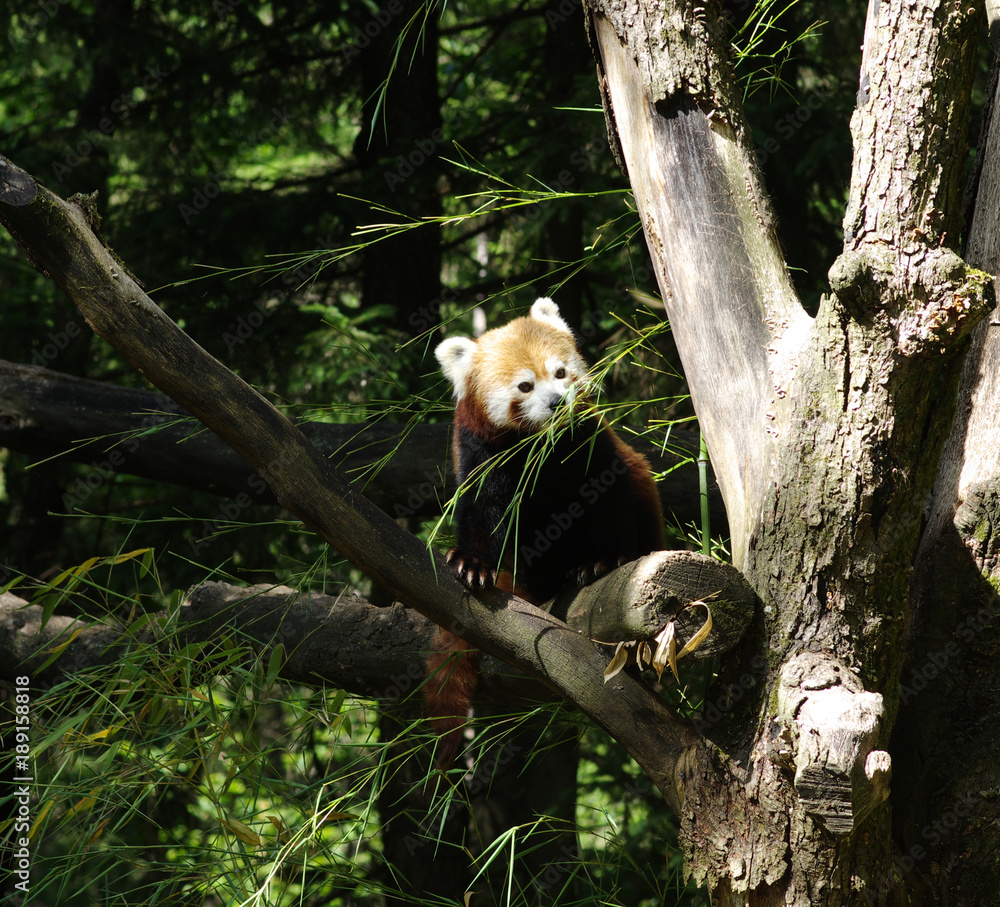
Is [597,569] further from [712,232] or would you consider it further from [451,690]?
[712,232]

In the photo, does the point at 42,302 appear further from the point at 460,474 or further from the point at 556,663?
the point at 556,663

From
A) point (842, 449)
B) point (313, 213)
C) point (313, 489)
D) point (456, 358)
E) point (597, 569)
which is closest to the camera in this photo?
point (842, 449)

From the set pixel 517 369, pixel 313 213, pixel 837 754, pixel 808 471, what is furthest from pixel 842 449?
pixel 313 213

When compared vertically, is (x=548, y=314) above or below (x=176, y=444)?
above

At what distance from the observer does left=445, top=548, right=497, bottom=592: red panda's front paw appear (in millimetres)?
1958

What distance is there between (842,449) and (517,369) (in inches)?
48.4

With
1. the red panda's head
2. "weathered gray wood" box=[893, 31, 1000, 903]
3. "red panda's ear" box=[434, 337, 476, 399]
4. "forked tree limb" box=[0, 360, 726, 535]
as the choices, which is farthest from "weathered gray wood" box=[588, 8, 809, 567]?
"forked tree limb" box=[0, 360, 726, 535]

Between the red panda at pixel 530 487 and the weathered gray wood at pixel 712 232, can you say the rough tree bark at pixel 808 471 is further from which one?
the red panda at pixel 530 487

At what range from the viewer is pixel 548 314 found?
3.01m

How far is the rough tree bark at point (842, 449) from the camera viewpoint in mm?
1575

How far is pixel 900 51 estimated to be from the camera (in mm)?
1689

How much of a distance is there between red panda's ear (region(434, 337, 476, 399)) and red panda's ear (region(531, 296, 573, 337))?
0.27 m

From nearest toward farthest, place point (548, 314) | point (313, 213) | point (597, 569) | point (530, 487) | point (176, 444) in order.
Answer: point (597, 569)
point (530, 487)
point (548, 314)
point (176, 444)
point (313, 213)

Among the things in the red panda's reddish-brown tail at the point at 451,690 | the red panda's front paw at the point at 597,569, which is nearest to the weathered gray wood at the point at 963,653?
the red panda's front paw at the point at 597,569
